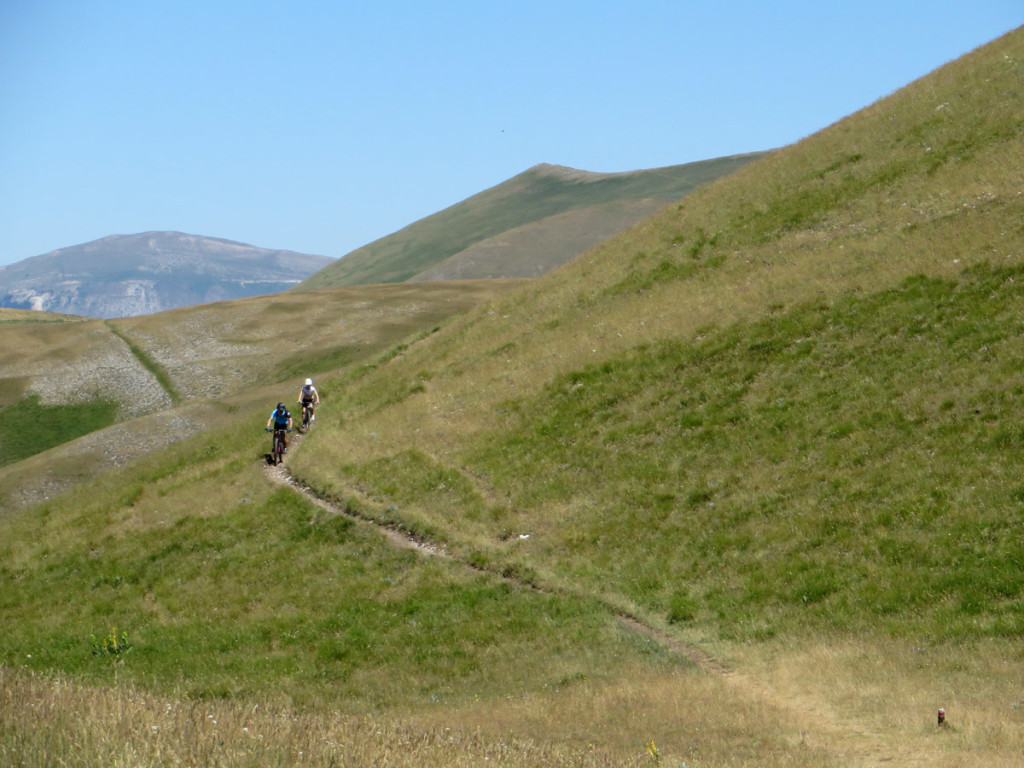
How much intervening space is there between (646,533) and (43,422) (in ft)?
248

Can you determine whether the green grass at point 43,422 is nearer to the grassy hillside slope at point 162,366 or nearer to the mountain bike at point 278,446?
the grassy hillside slope at point 162,366

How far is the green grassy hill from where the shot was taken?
14586 millimetres

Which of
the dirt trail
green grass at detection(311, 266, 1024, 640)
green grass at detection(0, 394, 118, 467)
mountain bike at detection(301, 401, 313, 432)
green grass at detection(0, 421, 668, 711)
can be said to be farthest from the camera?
green grass at detection(0, 394, 118, 467)

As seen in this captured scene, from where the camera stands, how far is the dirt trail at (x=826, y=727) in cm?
1273

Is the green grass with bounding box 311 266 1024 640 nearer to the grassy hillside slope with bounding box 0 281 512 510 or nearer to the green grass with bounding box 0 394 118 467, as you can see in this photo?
the grassy hillside slope with bounding box 0 281 512 510

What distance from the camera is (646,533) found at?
27.3 metres

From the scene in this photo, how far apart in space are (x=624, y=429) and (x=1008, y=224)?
17.2 meters

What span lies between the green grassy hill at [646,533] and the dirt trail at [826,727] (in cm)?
8

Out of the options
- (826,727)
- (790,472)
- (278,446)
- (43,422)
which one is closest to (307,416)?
(278,446)

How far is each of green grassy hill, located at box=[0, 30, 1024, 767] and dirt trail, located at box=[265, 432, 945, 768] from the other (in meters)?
0.08

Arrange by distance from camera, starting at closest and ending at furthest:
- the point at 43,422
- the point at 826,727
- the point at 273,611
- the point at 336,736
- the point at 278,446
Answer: the point at 336,736
the point at 826,727
the point at 273,611
the point at 278,446
the point at 43,422

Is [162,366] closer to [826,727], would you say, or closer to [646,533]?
[646,533]

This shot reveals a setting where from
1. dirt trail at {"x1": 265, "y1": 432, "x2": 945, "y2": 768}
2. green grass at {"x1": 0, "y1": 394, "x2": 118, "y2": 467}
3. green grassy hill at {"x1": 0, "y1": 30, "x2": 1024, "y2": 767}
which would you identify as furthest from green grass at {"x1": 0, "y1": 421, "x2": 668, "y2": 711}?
green grass at {"x1": 0, "y1": 394, "x2": 118, "y2": 467}

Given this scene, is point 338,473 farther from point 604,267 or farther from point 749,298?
point 604,267
